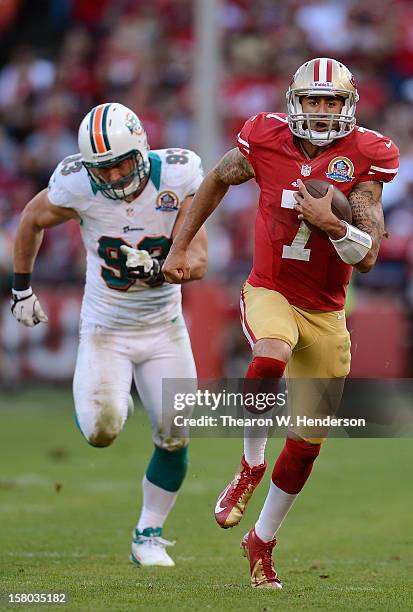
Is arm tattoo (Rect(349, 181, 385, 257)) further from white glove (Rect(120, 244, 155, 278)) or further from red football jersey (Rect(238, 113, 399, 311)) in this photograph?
white glove (Rect(120, 244, 155, 278))

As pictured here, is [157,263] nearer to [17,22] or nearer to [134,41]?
[134,41]

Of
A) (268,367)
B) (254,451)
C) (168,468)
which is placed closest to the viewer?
(268,367)

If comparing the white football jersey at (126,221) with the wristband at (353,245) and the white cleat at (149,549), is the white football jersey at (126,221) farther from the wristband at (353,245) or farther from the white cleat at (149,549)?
the wristband at (353,245)

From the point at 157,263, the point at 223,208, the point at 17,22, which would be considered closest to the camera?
the point at 157,263

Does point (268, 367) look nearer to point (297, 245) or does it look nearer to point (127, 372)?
point (297, 245)

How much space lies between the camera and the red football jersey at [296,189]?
4.98 metres

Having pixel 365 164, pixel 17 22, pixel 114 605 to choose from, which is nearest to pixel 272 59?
pixel 17 22

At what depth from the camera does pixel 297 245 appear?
16.8ft

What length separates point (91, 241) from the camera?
590 centimetres

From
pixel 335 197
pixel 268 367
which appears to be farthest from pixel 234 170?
pixel 268 367

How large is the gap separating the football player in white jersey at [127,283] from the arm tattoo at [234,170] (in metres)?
0.49

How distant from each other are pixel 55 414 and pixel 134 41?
18.0 feet

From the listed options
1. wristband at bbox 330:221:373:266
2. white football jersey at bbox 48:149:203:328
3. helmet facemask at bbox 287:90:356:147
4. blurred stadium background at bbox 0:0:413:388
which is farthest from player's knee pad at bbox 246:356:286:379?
blurred stadium background at bbox 0:0:413:388

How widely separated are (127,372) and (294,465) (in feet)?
3.42
